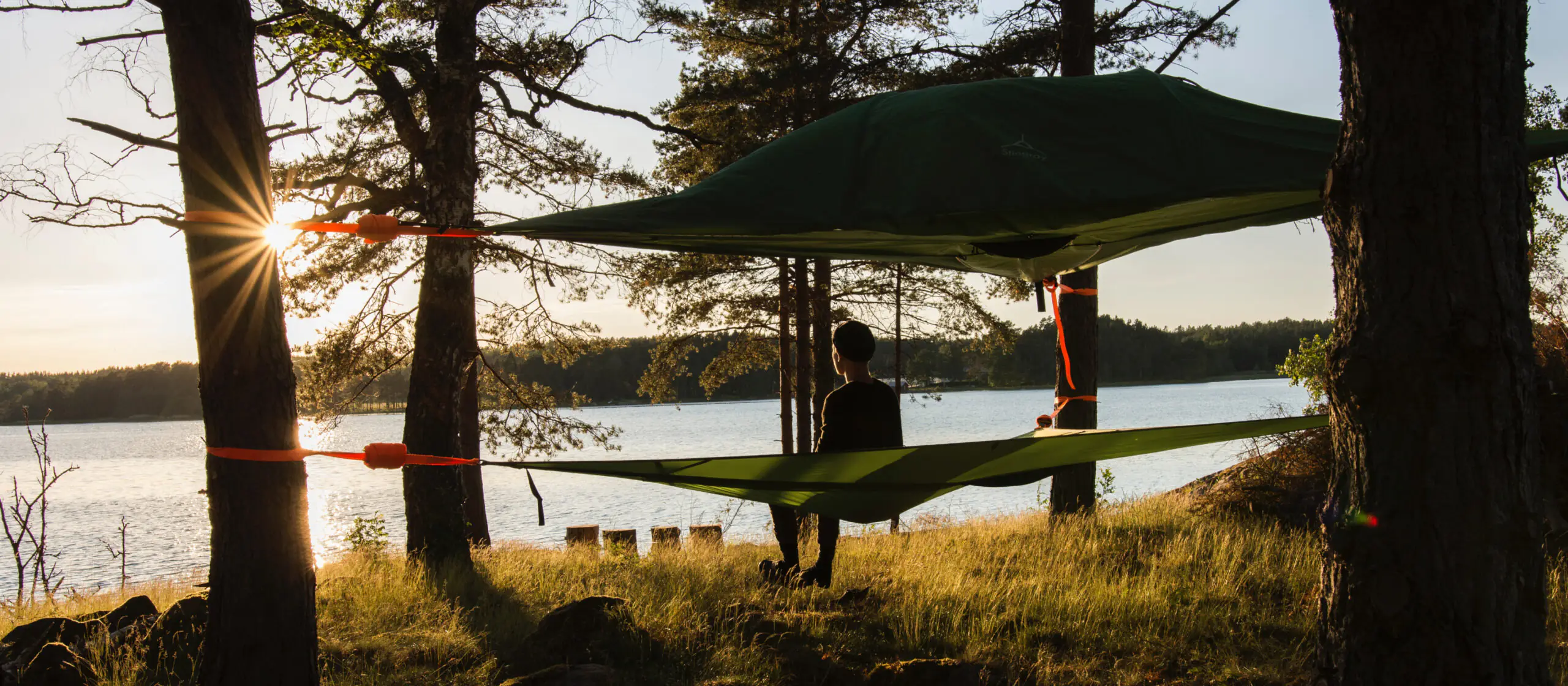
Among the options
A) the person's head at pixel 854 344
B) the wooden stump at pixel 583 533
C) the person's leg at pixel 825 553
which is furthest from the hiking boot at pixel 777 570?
the wooden stump at pixel 583 533

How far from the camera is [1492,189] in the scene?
2.06 meters

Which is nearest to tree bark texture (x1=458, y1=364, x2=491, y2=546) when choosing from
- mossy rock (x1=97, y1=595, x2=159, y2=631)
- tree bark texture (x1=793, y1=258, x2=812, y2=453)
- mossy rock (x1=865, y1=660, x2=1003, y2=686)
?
tree bark texture (x1=793, y1=258, x2=812, y2=453)

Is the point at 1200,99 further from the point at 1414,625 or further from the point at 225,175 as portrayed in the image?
the point at 225,175

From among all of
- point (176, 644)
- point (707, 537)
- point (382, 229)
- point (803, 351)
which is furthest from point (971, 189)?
point (803, 351)

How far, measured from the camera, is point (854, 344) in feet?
12.4

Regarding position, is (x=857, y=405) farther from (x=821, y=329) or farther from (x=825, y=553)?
(x=821, y=329)

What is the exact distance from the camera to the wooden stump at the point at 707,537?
21.2 ft

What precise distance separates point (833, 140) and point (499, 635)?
2402mm

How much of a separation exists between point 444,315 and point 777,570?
3.05 m

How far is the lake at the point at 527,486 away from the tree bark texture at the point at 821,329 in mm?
1781

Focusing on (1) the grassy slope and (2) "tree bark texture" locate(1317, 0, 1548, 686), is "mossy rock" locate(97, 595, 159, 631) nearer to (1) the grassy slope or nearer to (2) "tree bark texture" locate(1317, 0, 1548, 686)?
(1) the grassy slope

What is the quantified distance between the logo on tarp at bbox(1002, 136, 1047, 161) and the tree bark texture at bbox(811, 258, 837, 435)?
690 cm

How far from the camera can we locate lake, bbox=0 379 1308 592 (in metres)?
12.2

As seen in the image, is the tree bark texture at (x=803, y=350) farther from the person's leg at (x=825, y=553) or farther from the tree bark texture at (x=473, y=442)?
the person's leg at (x=825, y=553)
